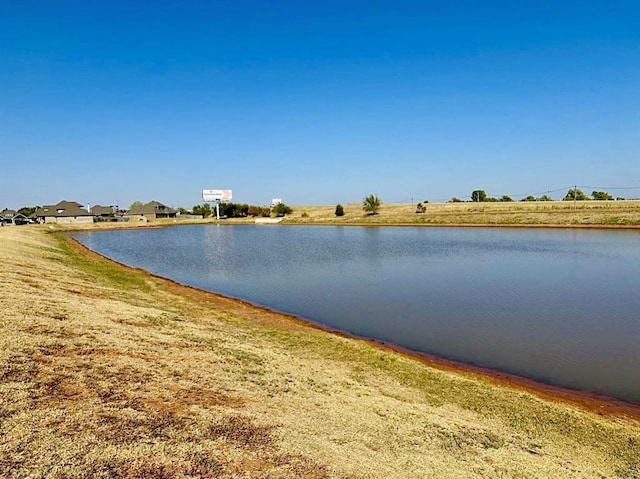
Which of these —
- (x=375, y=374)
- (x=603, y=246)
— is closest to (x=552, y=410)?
(x=375, y=374)

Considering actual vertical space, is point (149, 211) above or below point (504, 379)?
Result: above

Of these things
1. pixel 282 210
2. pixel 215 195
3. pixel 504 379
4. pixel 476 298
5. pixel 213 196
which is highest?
pixel 215 195

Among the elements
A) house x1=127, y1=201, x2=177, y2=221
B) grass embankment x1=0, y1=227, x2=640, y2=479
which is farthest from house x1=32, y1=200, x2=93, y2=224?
grass embankment x1=0, y1=227, x2=640, y2=479

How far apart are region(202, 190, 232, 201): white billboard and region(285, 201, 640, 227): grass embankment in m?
34.3

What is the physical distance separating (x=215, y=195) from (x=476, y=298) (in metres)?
129

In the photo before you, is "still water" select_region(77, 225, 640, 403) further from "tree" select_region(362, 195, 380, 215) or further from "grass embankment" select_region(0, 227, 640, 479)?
"tree" select_region(362, 195, 380, 215)

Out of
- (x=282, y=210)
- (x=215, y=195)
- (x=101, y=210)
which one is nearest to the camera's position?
(x=101, y=210)

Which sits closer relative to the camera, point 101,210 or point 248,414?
point 248,414

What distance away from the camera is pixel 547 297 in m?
19.9

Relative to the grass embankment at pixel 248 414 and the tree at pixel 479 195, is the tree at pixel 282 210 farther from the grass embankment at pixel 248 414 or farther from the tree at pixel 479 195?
the grass embankment at pixel 248 414

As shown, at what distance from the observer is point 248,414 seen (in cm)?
662

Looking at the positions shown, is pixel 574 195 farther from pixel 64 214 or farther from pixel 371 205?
pixel 64 214

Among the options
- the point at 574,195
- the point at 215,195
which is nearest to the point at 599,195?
the point at 574,195

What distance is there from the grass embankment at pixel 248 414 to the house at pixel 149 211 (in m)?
119
